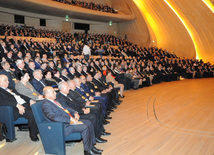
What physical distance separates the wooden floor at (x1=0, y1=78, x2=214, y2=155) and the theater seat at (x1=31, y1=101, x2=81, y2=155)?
26 centimetres

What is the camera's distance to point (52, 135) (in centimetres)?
294

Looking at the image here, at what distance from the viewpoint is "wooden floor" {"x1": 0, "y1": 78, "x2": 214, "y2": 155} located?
329 centimetres

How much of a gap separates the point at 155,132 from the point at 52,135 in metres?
2.11

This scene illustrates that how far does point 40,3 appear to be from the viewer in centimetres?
1634

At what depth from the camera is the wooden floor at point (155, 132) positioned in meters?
3.29

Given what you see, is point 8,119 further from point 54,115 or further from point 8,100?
point 54,115

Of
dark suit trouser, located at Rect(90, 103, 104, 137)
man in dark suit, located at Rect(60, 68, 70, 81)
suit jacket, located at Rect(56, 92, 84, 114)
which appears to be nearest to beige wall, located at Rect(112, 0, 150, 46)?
man in dark suit, located at Rect(60, 68, 70, 81)

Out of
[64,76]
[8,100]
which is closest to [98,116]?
[8,100]

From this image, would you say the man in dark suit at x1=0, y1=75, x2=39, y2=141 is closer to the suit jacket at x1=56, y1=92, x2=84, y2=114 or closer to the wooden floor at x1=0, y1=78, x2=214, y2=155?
the wooden floor at x1=0, y1=78, x2=214, y2=155

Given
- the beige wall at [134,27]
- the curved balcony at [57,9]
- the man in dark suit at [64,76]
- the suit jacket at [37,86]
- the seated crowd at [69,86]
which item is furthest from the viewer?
the beige wall at [134,27]

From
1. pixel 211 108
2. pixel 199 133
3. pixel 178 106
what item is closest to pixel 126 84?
pixel 178 106

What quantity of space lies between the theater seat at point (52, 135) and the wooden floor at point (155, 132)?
10.3 inches

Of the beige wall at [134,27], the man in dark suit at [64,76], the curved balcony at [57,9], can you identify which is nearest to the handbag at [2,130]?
the man in dark suit at [64,76]

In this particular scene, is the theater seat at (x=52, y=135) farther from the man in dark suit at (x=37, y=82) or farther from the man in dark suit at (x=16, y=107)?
the man in dark suit at (x=37, y=82)
